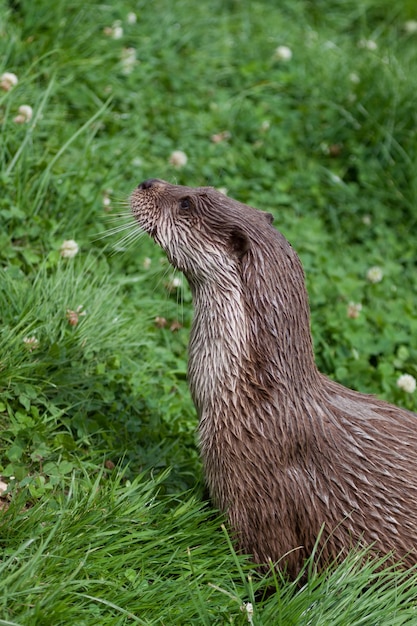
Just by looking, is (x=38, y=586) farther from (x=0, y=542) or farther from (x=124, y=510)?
(x=124, y=510)

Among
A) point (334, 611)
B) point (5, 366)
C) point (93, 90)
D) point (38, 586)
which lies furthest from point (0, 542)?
point (93, 90)

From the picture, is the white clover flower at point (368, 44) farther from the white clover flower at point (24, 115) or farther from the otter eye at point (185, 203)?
the otter eye at point (185, 203)

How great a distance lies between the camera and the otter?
317 cm

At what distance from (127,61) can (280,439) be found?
3.20m

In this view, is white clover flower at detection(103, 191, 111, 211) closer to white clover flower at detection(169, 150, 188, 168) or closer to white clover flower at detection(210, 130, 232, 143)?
white clover flower at detection(169, 150, 188, 168)

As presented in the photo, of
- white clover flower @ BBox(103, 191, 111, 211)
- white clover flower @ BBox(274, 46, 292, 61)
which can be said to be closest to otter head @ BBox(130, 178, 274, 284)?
white clover flower @ BBox(103, 191, 111, 211)

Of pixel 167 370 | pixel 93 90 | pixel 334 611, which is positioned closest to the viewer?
pixel 334 611

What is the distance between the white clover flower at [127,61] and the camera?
564 centimetres

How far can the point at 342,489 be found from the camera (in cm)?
319

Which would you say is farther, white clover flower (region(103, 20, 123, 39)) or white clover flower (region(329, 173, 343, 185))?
white clover flower (region(329, 173, 343, 185))

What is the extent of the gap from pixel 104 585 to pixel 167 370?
156 centimetres

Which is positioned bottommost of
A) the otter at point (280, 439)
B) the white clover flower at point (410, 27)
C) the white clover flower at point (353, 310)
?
the white clover flower at point (353, 310)

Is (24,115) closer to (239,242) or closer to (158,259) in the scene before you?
(158,259)

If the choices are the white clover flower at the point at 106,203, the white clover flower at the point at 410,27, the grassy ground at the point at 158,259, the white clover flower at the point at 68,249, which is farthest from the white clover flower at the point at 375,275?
the white clover flower at the point at 410,27
